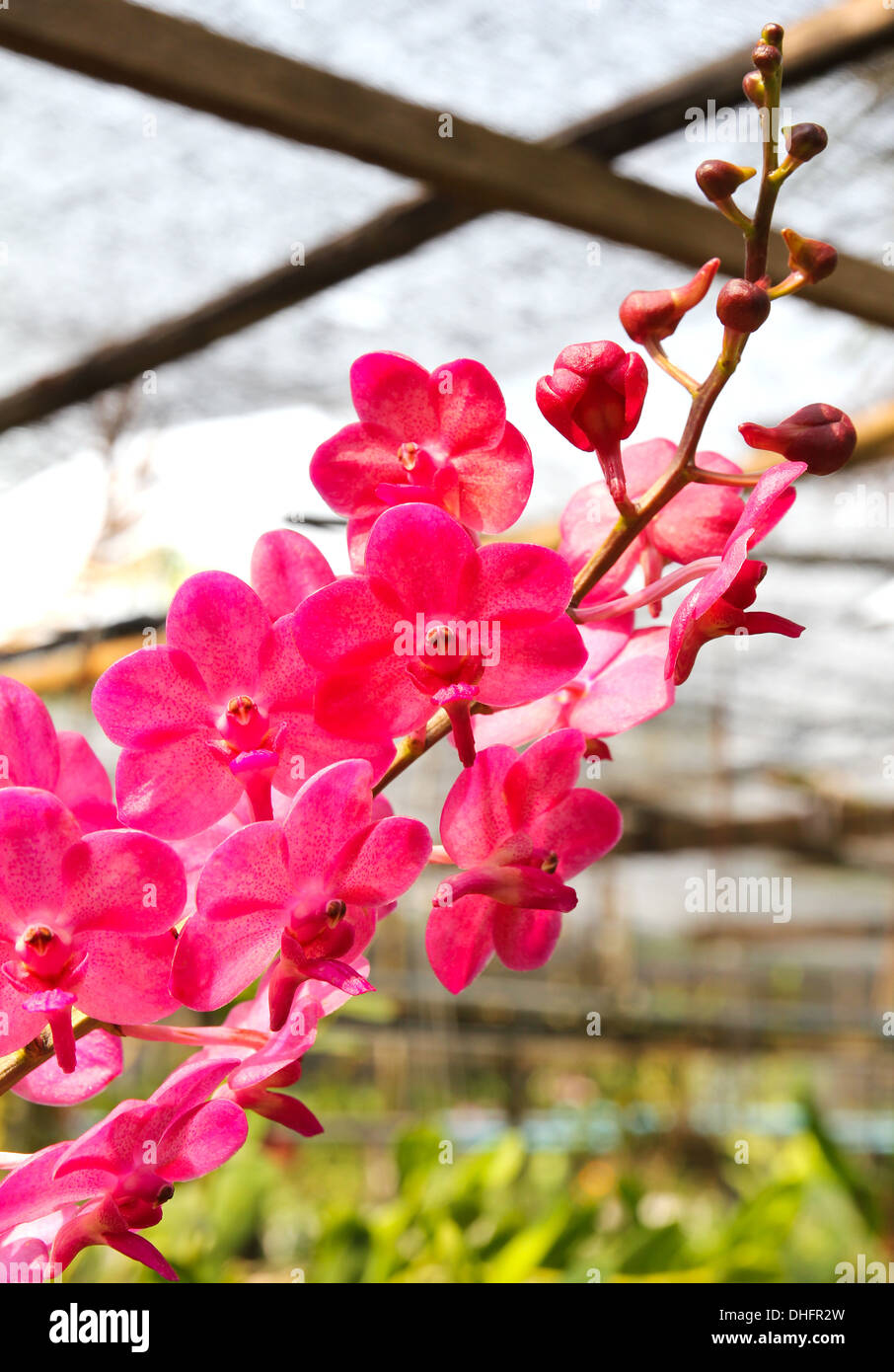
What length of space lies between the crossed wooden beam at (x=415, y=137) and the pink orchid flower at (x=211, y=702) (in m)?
0.77

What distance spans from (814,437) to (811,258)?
5 cm

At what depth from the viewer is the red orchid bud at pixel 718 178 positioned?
28cm

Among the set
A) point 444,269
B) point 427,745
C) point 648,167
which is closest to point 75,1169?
point 427,745

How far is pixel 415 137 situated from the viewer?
1.04m

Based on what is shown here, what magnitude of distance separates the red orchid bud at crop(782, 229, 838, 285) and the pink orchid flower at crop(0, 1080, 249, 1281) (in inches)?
9.0

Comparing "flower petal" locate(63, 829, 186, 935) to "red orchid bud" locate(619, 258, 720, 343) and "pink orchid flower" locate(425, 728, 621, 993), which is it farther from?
"red orchid bud" locate(619, 258, 720, 343)

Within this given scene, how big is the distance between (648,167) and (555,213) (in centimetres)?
40

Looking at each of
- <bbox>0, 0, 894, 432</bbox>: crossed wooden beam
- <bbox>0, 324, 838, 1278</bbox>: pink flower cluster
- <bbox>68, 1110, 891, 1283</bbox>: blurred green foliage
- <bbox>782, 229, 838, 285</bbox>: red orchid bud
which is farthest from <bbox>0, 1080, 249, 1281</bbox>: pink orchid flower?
<bbox>0, 0, 894, 432</bbox>: crossed wooden beam

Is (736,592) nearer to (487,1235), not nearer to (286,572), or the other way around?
(286,572)

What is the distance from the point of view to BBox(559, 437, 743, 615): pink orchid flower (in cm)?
30

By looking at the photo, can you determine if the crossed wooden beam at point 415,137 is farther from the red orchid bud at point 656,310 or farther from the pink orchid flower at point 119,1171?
the pink orchid flower at point 119,1171
